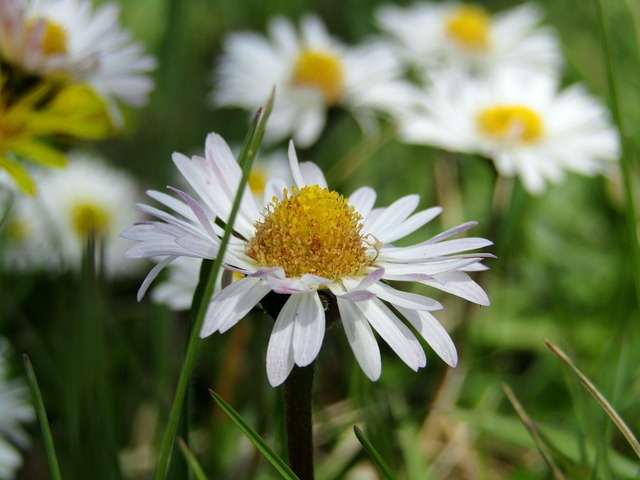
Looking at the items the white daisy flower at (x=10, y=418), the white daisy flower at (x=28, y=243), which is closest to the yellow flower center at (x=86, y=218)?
the white daisy flower at (x=28, y=243)

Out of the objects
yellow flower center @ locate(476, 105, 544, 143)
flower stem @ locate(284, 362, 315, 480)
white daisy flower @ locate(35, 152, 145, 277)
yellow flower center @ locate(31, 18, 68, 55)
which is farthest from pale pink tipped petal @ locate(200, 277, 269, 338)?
white daisy flower @ locate(35, 152, 145, 277)

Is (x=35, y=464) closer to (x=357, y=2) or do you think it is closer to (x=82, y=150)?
(x=82, y=150)

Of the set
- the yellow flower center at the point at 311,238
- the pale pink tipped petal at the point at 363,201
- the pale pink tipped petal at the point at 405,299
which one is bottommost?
the pale pink tipped petal at the point at 405,299

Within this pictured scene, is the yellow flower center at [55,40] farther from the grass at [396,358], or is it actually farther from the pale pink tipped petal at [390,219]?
the pale pink tipped petal at [390,219]

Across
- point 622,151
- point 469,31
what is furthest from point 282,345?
point 469,31

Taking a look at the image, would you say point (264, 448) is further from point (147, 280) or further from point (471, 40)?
point (471, 40)

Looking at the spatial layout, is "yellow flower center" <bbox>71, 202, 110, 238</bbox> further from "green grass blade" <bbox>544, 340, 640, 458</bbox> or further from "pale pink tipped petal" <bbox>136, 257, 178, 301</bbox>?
"green grass blade" <bbox>544, 340, 640, 458</bbox>
